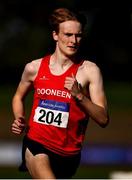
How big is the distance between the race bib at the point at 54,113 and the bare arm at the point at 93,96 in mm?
219

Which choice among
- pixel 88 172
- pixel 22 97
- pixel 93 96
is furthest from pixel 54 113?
pixel 88 172

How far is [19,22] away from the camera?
42.1 metres

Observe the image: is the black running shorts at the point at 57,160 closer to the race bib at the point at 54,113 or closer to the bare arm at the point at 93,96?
the race bib at the point at 54,113

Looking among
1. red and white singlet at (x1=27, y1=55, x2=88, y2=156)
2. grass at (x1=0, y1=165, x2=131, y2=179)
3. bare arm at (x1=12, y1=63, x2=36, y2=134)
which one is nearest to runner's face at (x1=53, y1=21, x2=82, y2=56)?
red and white singlet at (x1=27, y1=55, x2=88, y2=156)

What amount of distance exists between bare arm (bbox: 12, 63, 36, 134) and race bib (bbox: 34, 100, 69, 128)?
0.18m

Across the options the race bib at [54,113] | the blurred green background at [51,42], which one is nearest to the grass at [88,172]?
the race bib at [54,113]

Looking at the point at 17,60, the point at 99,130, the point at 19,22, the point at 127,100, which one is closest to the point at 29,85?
the point at 99,130

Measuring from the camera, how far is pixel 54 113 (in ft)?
22.1

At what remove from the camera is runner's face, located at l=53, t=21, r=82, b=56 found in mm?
6586

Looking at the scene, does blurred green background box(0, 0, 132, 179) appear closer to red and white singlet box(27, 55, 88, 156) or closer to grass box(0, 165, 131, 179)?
grass box(0, 165, 131, 179)

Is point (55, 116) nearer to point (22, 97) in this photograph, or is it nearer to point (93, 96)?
point (93, 96)

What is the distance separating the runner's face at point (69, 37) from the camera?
6586 mm

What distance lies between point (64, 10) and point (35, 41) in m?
33.4

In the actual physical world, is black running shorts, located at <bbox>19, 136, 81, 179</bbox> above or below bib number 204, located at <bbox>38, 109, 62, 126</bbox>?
below
